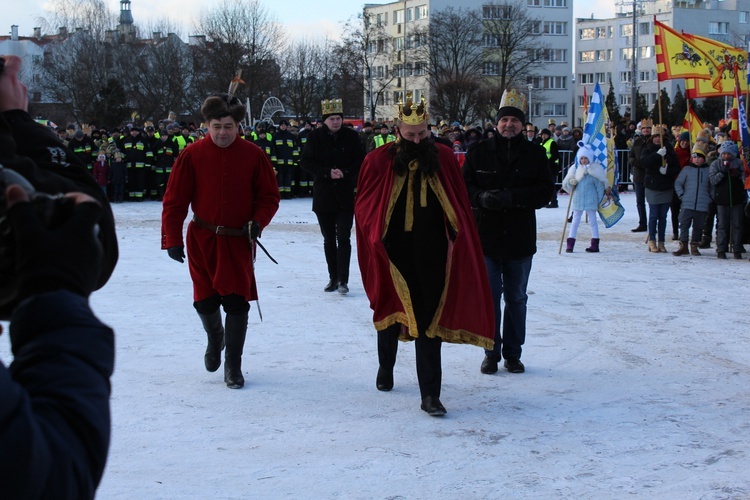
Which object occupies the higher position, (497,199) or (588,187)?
(497,199)

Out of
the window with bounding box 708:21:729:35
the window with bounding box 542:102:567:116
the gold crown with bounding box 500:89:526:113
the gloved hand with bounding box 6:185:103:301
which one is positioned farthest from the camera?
the window with bounding box 708:21:729:35

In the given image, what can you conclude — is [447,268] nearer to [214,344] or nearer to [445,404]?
[445,404]

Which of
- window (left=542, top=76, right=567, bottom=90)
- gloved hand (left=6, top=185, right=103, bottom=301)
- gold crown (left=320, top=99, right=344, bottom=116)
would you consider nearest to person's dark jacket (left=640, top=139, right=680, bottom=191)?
gold crown (left=320, top=99, right=344, bottom=116)

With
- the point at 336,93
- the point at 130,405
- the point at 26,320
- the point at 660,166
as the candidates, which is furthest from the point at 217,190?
the point at 336,93

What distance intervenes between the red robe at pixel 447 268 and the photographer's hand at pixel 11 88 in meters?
4.31

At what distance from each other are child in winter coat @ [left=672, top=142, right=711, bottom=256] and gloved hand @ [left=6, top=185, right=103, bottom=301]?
43.6 feet

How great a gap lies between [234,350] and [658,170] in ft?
31.0

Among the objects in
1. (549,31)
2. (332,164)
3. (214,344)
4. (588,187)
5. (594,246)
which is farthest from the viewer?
(549,31)

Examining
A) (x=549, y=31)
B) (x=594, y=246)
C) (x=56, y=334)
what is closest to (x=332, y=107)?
(x=594, y=246)

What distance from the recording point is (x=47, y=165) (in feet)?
6.35

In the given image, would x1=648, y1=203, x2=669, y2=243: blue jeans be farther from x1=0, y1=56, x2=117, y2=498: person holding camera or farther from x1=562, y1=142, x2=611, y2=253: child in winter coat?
x1=0, y1=56, x2=117, y2=498: person holding camera

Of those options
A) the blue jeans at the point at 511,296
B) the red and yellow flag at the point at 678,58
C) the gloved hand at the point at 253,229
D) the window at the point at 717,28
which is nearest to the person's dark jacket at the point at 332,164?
the blue jeans at the point at 511,296

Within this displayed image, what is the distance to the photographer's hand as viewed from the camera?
1.88m

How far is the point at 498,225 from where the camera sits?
7.13 meters
